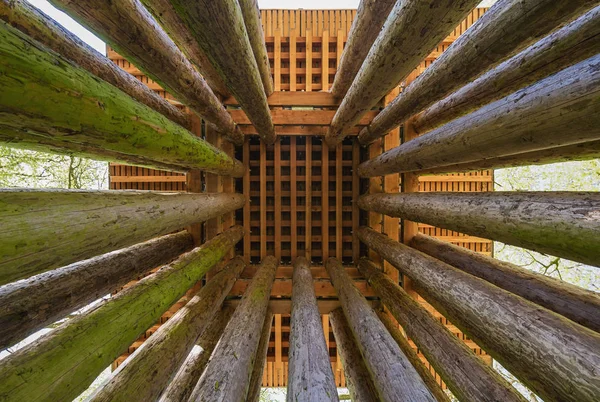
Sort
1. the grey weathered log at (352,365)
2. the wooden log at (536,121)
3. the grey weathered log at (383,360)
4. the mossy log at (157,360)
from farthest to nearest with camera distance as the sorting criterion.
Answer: the grey weathered log at (352,365) → the mossy log at (157,360) → the grey weathered log at (383,360) → the wooden log at (536,121)

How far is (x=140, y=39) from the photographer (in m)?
1.64

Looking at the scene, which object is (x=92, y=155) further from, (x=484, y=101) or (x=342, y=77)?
(x=484, y=101)

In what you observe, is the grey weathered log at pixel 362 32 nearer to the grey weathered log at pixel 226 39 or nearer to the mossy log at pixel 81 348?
the grey weathered log at pixel 226 39

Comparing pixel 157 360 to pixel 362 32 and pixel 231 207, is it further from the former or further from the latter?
pixel 362 32

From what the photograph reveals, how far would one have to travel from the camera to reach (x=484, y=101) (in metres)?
2.16

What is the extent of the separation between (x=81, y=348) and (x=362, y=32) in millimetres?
3043

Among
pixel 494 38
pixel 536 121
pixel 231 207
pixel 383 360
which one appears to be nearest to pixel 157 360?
pixel 383 360

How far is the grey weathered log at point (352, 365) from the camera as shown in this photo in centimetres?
240

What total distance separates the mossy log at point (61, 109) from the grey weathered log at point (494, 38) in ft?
6.39

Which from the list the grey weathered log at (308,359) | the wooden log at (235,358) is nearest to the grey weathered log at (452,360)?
the grey weathered log at (308,359)

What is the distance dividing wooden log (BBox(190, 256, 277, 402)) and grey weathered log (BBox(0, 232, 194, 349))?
91 centimetres

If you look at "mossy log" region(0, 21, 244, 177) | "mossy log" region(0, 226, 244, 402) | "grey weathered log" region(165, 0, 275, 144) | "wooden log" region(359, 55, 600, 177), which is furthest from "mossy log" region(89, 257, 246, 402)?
"wooden log" region(359, 55, 600, 177)

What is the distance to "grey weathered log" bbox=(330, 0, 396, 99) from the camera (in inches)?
83.1

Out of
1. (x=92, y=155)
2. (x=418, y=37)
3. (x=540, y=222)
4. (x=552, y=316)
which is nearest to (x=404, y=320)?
(x=552, y=316)
